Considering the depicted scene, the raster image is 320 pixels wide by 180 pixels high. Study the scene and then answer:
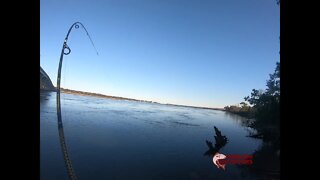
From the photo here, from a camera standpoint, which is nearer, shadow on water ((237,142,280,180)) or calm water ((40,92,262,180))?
calm water ((40,92,262,180))

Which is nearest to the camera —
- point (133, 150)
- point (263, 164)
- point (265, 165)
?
point (265, 165)

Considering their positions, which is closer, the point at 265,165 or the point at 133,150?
the point at 265,165

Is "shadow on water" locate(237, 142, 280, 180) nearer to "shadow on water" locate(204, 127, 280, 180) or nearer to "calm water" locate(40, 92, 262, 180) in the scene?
"shadow on water" locate(204, 127, 280, 180)

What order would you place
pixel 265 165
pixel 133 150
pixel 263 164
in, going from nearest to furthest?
pixel 265 165, pixel 263 164, pixel 133 150

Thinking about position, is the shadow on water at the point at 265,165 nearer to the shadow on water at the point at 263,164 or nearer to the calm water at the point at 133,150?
the shadow on water at the point at 263,164

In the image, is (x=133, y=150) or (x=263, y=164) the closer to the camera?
(x=263, y=164)

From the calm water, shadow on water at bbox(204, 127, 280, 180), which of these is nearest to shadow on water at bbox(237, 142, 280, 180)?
shadow on water at bbox(204, 127, 280, 180)

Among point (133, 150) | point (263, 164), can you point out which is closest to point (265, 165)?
point (263, 164)

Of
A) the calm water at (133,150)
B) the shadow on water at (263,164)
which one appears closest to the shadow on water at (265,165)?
the shadow on water at (263,164)

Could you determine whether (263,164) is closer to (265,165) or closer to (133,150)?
(265,165)
